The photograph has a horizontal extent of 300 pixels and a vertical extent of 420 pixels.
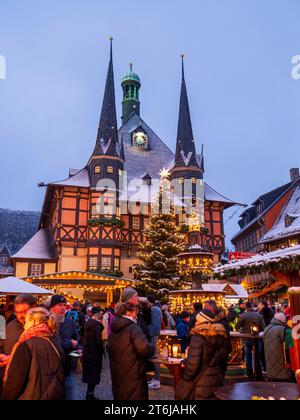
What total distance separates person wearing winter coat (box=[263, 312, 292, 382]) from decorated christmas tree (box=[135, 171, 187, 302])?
787 inches

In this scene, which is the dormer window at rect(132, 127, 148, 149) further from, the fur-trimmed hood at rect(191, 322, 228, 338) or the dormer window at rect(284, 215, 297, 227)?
the fur-trimmed hood at rect(191, 322, 228, 338)

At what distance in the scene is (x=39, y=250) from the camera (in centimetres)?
4025

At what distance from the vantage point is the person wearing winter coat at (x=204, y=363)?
4840 millimetres

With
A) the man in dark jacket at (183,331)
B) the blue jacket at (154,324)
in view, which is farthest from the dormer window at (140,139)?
the man in dark jacket at (183,331)

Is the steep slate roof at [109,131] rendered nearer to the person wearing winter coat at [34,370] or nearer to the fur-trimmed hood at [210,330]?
the fur-trimmed hood at [210,330]

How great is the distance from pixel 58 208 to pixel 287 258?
3196cm

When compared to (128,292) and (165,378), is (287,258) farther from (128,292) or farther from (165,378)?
(165,378)

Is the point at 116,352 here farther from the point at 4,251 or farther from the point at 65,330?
the point at 4,251

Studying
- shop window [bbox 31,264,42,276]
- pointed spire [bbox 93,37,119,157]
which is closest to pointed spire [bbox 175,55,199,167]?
pointed spire [bbox 93,37,119,157]

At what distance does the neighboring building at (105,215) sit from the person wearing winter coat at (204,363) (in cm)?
2627

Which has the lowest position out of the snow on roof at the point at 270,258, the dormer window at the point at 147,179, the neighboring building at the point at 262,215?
the snow on roof at the point at 270,258

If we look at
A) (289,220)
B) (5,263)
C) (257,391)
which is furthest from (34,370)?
(5,263)

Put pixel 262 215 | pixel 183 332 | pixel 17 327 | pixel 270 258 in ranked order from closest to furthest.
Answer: pixel 17 327
pixel 270 258
pixel 183 332
pixel 262 215

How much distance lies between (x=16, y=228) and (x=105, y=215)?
105 ft
